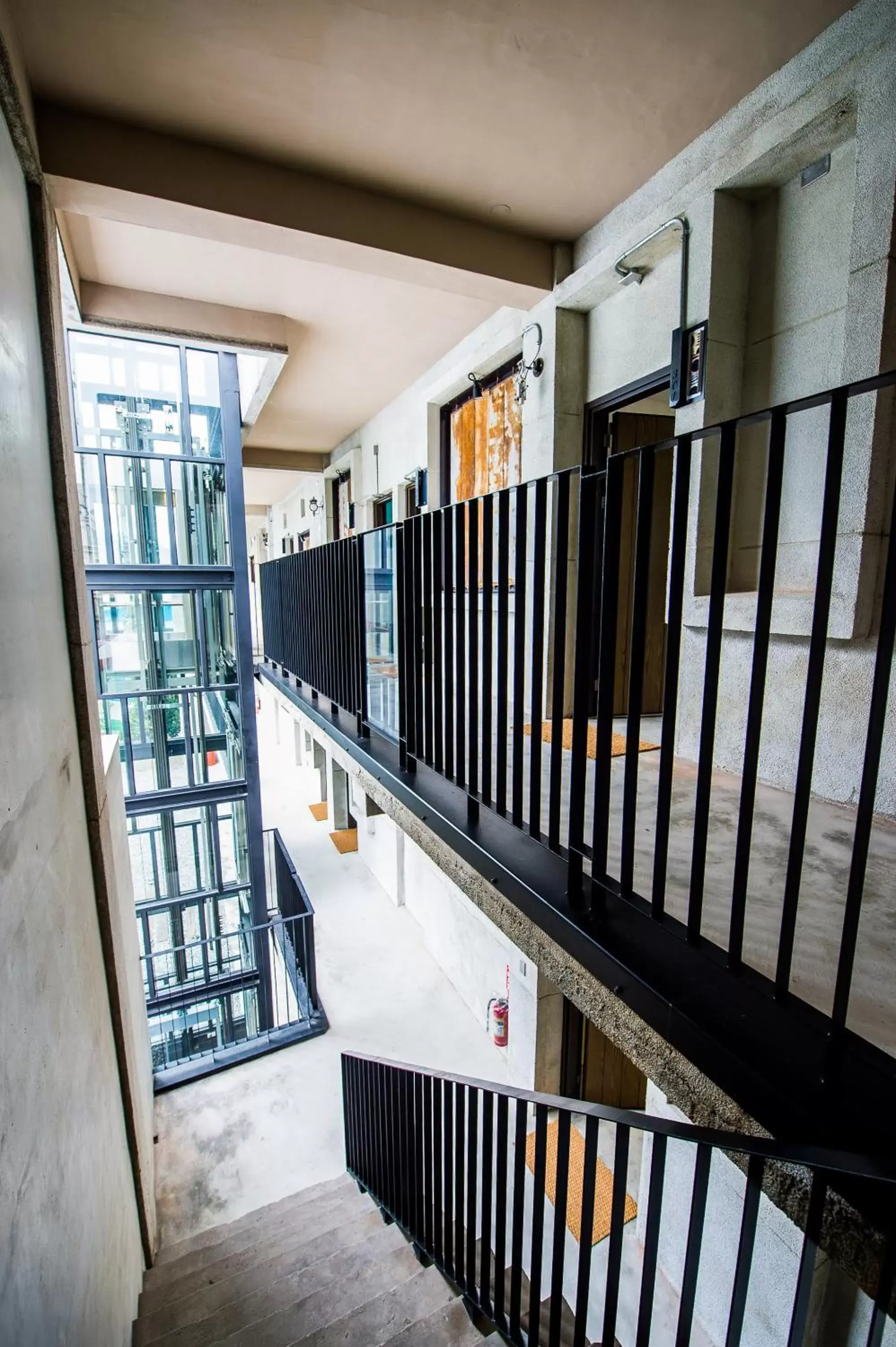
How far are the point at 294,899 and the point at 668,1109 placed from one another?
4.21 metres

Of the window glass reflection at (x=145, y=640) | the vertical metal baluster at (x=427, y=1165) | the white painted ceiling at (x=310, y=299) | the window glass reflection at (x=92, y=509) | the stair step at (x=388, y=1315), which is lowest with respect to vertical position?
the stair step at (x=388, y=1315)

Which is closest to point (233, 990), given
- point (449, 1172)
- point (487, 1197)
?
point (449, 1172)

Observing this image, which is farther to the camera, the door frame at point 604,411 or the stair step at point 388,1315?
the door frame at point 604,411

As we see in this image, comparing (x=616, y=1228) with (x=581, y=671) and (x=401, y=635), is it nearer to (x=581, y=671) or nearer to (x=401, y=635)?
(x=581, y=671)

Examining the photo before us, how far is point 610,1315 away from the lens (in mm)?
1384

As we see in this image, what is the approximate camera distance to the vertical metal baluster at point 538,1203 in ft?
4.93

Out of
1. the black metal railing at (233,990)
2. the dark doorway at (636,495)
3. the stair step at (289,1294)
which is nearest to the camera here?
the stair step at (289,1294)

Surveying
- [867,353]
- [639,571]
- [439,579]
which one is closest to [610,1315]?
[639,571]

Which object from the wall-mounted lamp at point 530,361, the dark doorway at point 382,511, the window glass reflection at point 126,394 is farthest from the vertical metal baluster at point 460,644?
the dark doorway at point 382,511

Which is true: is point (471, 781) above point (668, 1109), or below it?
above

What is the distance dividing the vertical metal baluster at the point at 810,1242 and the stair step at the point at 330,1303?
7.63ft

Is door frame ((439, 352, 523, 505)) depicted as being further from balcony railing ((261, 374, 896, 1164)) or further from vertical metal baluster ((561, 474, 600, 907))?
vertical metal baluster ((561, 474, 600, 907))

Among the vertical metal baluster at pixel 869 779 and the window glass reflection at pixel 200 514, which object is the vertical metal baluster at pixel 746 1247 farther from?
the window glass reflection at pixel 200 514

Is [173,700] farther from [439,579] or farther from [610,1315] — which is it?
[610,1315]
